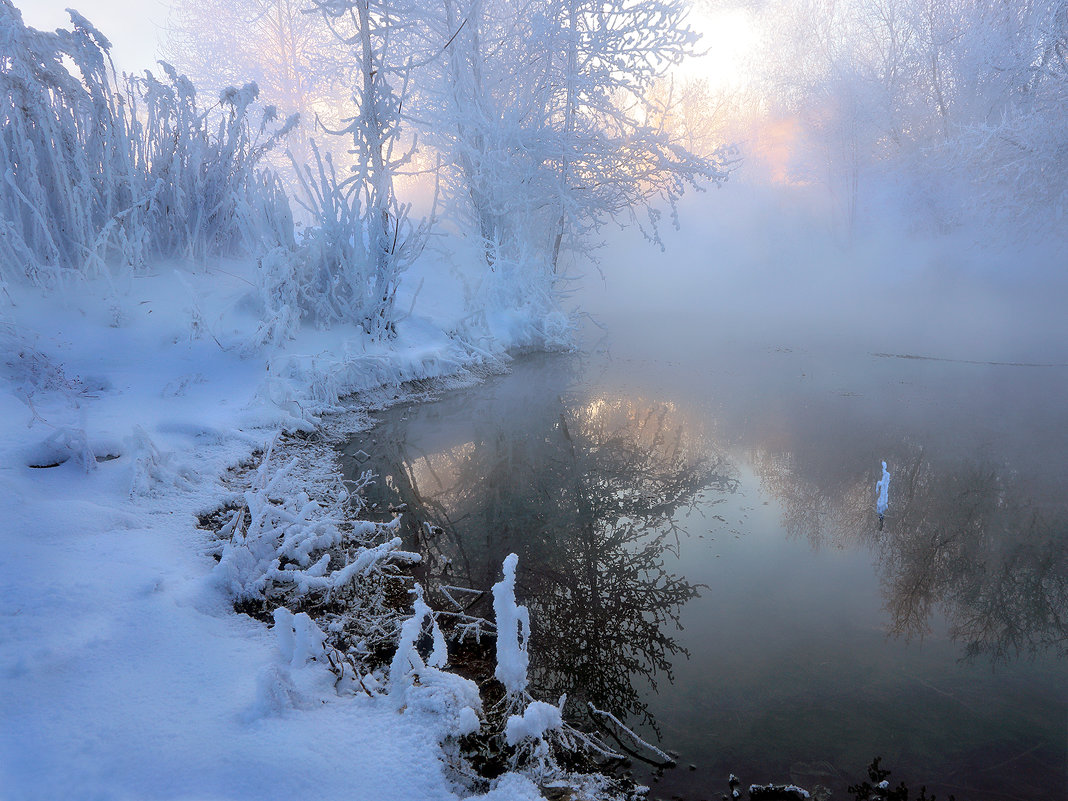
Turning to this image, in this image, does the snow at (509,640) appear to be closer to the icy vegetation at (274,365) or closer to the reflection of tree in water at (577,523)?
the icy vegetation at (274,365)

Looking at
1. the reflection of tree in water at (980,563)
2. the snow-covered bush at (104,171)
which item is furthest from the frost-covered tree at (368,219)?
the reflection of tree in water at (980,563)

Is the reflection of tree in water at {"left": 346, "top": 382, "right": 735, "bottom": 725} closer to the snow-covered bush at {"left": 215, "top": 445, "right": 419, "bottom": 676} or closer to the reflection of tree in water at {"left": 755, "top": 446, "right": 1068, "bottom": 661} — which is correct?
the snow-covered bush at {"left": 215, "top": 445, "right": 419, "bottom": 676}

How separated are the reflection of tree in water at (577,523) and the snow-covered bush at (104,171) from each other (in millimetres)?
2735

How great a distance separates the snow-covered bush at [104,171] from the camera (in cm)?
436

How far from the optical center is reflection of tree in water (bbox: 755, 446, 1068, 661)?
255 cm

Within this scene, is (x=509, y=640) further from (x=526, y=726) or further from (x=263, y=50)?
(x=263, y=50)

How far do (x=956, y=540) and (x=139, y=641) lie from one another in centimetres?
389

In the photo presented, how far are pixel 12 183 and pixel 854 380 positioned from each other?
8057mm

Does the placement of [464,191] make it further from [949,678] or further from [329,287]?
[949,678]

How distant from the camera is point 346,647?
2.12 meters

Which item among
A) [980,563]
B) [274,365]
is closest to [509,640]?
[980,563]

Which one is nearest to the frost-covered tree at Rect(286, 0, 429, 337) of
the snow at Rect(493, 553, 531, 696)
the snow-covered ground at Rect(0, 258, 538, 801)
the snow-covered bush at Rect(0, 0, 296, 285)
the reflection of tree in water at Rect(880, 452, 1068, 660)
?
the snow-covered bush at Rect(0, 0, 296, 285)

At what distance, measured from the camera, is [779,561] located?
304cm

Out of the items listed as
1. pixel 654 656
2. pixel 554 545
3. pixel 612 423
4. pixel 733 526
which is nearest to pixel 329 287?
pixel 612 423
